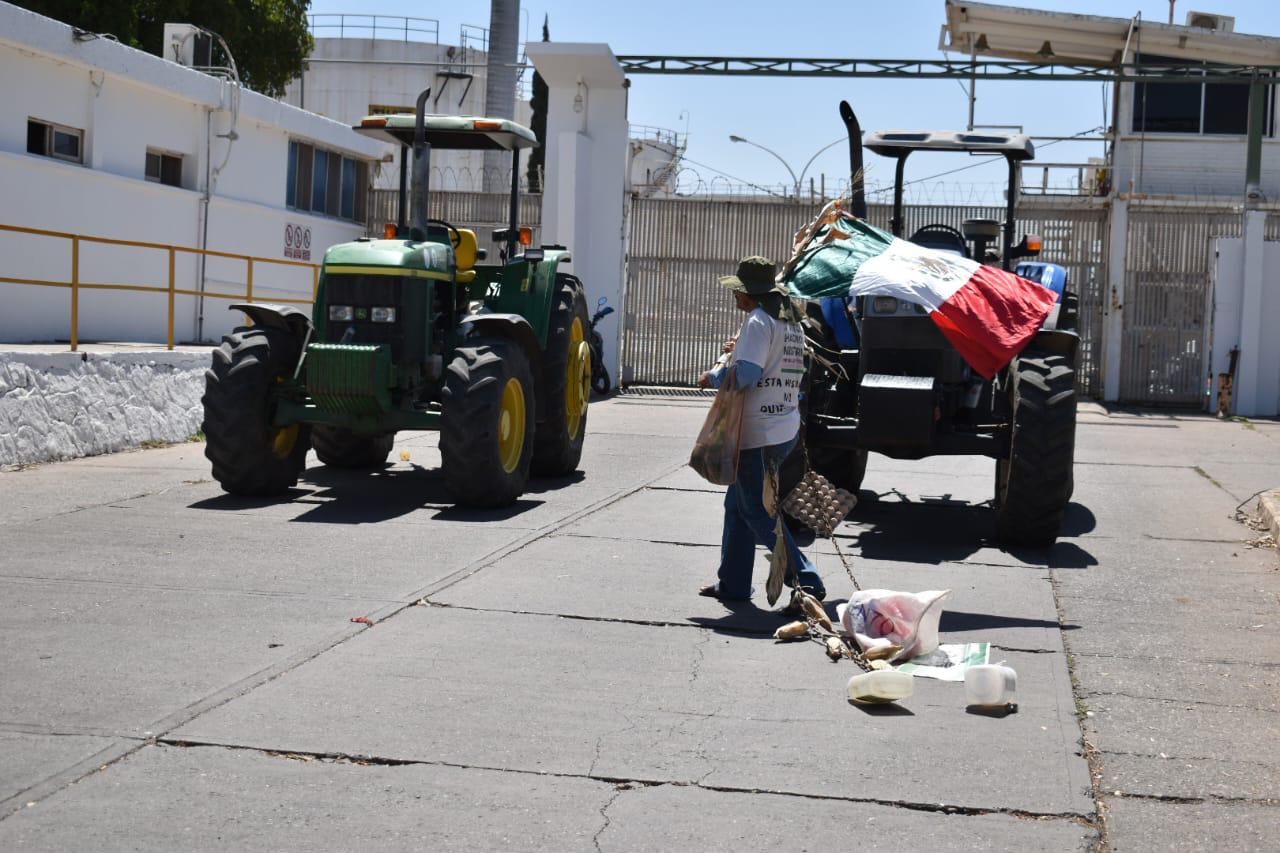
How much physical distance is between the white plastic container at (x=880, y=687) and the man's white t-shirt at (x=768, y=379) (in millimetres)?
1998

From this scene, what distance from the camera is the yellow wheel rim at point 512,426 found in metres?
11.2

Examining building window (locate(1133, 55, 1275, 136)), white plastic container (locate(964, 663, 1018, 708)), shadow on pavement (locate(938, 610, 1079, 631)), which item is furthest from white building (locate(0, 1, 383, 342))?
building window (locate(1133, 55, 1275, 136))

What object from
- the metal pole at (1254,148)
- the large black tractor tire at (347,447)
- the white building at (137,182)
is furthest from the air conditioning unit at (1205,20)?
the large black tractor tire at (347,447)

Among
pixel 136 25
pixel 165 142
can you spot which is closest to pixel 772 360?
pixel 165 142

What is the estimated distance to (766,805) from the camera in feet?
15.9

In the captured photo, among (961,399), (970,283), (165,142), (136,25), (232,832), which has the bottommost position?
(232,832)

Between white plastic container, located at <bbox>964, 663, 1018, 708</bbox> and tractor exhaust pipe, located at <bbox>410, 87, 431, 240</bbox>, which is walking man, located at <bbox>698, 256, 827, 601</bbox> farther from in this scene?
tractor exhaust pipe, located at <bbox>410, 87, 431, 240</bbox>

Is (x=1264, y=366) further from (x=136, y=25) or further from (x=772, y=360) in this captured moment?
(x=136, y=25)

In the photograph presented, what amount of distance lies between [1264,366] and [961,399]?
14.2m

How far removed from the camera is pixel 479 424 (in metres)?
10.5

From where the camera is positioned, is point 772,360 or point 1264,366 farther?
point 1264,366

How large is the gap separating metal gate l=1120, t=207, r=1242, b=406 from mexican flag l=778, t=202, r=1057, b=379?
1376 cm

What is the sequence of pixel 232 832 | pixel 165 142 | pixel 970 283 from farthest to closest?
pixel 165 142
pixel 970 283
pixel 232 832

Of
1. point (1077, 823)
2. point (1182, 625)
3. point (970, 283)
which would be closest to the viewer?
point (1077, 823)
